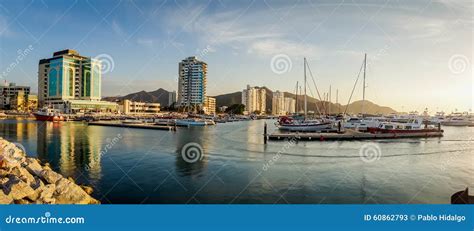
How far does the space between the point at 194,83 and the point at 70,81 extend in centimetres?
3518

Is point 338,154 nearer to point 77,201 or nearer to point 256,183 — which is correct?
point 256,183

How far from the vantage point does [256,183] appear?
11148mm

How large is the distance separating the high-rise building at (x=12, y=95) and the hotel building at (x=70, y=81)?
4.80 meters

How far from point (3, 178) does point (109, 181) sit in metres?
3.70

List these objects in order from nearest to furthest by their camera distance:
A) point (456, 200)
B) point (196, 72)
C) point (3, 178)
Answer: point (3, 178) < point (456, 200) < point (196, 72)

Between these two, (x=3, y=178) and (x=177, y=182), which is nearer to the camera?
(x=3, y=178)

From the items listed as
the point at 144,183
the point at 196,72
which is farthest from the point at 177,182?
the point at 196,72

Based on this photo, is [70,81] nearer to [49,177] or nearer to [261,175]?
[261,175]

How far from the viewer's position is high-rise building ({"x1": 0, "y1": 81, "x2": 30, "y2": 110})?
8144 cm

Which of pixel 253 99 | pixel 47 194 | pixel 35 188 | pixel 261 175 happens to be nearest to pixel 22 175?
pixel 35 188

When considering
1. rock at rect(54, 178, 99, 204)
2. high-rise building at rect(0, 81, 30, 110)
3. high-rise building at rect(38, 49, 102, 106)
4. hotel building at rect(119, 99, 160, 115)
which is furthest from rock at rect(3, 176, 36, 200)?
high-rise building at rect(0, 81, 30, 110)

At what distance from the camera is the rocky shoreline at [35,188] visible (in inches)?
281

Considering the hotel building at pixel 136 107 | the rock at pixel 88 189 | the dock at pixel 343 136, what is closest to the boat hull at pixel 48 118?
the hotel building at pixel 136 107

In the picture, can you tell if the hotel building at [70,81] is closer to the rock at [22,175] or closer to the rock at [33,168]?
the rock at [33,168]
